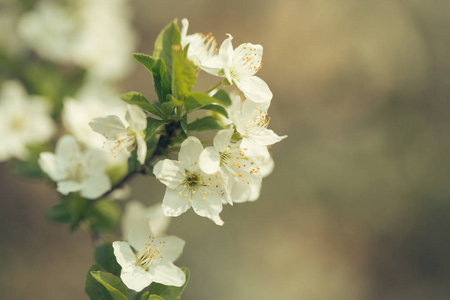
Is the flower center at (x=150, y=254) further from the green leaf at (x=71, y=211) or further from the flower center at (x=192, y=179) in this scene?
the green leaf at (x=71, y=211)

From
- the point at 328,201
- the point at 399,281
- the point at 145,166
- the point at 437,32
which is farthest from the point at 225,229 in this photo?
the point at 437,32

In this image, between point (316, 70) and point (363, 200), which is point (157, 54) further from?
point (316, 70)

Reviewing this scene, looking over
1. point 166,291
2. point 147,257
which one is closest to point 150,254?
point 147,257

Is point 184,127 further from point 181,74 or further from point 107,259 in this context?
point 107,259

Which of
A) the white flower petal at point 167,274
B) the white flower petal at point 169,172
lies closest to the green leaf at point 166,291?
the white flower petal at point 167,274

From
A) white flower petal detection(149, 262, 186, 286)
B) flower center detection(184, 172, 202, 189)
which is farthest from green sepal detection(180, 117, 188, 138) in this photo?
white flower petal detection(149, 262, 186, 286)

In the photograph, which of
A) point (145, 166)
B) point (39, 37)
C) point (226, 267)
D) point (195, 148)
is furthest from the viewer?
point (226, 267)

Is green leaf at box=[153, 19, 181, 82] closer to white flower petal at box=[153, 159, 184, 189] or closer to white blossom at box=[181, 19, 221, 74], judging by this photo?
white blossom at box=[181, 19, 221, 74]
